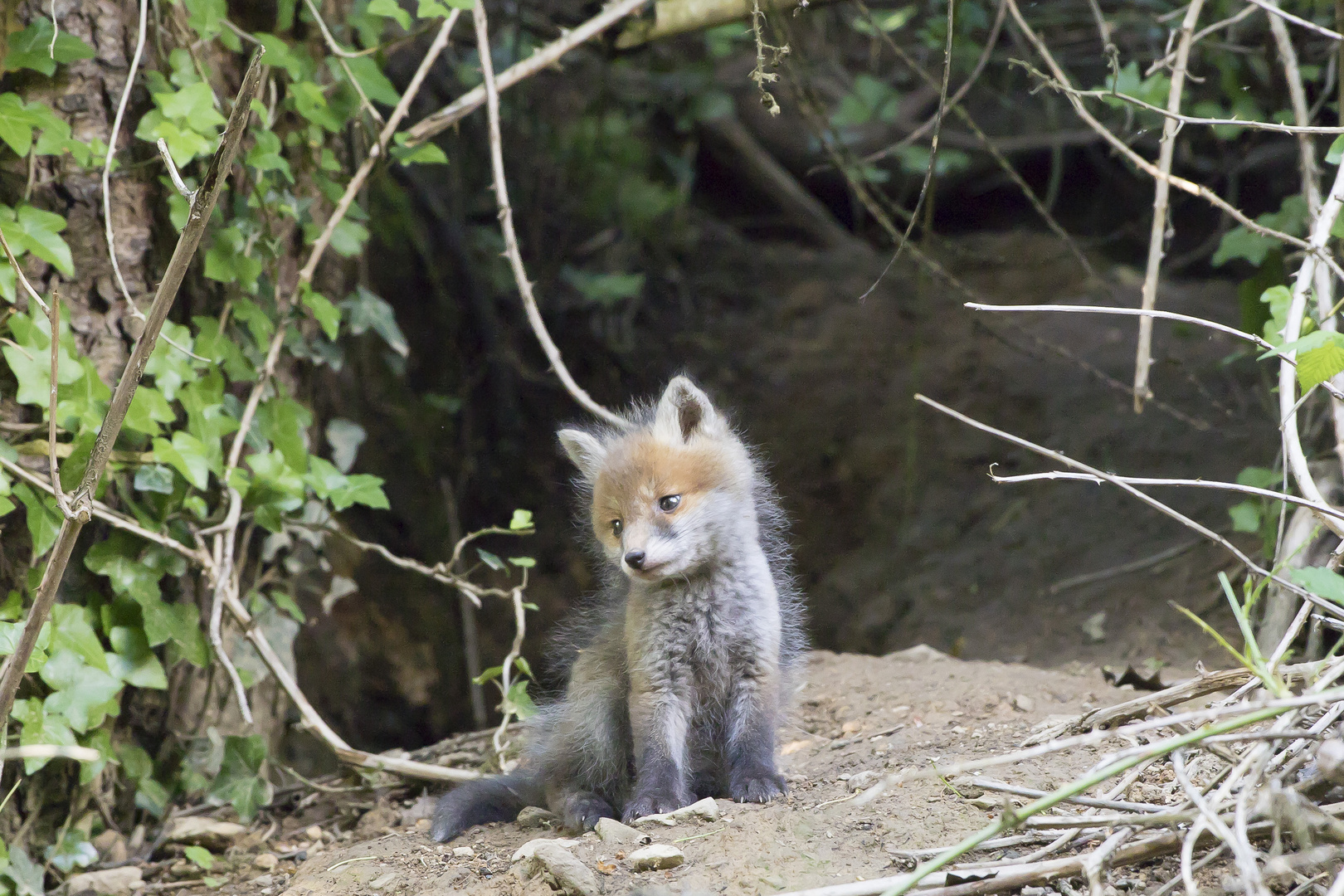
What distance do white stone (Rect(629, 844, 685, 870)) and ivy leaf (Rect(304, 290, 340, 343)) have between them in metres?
2.26

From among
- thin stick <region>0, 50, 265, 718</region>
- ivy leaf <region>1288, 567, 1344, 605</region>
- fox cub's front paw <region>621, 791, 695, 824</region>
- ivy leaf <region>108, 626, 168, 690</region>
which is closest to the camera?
thin stick <region>0, 50, 265, 718</region>

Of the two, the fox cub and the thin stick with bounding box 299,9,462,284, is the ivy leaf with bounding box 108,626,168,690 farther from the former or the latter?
the thin stick with bounding box 299,9,462,284

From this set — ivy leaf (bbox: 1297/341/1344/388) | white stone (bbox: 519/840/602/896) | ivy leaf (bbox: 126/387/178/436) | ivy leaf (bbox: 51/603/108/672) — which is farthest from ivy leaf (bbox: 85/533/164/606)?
ivy leaf (bbox: 1297/341/1344/388)

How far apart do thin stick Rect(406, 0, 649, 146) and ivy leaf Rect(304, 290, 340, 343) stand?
67 centimetres

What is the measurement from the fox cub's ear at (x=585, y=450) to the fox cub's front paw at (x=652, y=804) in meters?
1.06

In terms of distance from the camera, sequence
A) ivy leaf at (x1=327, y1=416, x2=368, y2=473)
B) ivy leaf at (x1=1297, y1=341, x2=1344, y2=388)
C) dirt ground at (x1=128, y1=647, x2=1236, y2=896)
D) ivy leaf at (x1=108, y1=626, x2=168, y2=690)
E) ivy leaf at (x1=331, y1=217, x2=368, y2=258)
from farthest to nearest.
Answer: ivy leaf at (x1=327, y1=416, x2=368, y2=473)
ivy leaf at (x1=331, y1=217, x2=368, y2=258)
ivy leaf at (x1=108, y1=626, x2=168, y2=690)
dirt ground at (x1=128, y1=647, x2=1236, y2=896)
ivy leaf at (x1=1297, y1=341, x2=1344, y2=388)

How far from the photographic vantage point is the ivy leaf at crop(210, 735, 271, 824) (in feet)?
11.8

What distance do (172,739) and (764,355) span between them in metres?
4.95

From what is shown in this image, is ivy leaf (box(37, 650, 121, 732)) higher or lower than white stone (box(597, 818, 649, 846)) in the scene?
higher

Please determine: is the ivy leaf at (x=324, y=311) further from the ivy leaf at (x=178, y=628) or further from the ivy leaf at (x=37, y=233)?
the ivy leaf at (x=178, y=628)

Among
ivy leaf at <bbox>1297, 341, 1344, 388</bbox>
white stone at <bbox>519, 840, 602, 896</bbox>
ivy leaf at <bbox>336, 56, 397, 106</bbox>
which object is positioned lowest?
white stone at <bbox>519, 840, 602, 896</bbox>

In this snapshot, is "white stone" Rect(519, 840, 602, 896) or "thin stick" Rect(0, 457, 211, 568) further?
"thin stick" Rect(0, 457, 211, 568)

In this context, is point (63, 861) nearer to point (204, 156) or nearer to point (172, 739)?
point (172, 739)

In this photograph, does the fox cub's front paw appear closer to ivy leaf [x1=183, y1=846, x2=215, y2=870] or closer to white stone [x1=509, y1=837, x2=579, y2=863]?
white stone [x1=509, y1=837, x2=579, y2=863]
